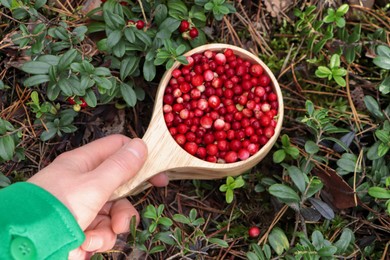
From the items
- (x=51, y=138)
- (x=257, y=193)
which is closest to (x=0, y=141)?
(x=51, y=138)

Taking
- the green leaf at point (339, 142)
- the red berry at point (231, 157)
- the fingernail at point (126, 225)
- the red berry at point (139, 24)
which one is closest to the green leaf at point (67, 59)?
the red berry at point (139, 24)

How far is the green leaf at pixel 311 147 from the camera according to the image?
3.03 metres

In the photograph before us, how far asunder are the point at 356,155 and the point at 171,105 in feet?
4.15

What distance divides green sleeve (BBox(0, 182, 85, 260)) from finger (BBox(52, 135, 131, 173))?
38 cm

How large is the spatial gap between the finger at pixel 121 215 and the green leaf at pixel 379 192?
1390mm

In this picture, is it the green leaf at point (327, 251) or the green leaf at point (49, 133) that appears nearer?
A: the green leaf at point (327, 251)

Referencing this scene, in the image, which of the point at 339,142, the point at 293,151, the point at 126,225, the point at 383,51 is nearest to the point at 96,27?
the point at 126,225

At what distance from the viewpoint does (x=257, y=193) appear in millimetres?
3459

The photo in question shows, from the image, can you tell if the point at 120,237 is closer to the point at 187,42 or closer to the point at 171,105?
the point at 171,105

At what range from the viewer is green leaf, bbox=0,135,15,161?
3.00m

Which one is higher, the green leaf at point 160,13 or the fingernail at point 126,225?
the green leaf at point 160,13

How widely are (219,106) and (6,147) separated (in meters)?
1.35

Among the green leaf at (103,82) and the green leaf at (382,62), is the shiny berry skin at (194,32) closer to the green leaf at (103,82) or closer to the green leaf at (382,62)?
the green leaf at (103,82)

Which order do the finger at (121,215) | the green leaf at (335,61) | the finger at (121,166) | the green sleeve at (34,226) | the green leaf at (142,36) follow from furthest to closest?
the green leaf at (335,61), the green leaf at (142,36), the finger at (121,215), the finger at (121,166), the green sleeve at (34,226)
